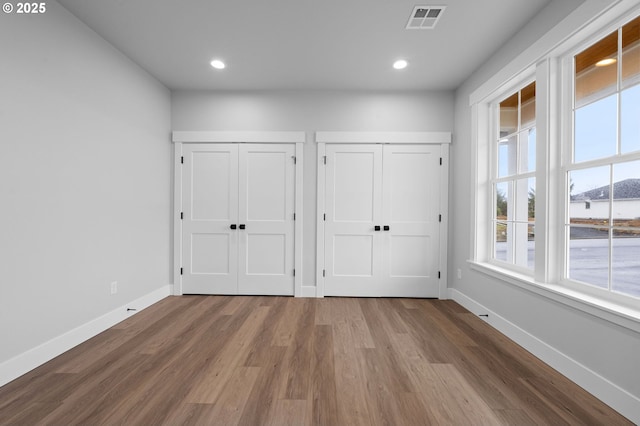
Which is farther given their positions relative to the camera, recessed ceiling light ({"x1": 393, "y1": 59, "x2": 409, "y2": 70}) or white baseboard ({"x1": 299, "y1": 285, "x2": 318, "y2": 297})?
white baseboard ({"x1": 299, "y1": 285, "x2": 318, "y2": 297})

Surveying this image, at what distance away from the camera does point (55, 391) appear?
5.84 ft

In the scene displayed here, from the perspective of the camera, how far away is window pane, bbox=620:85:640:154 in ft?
5.55

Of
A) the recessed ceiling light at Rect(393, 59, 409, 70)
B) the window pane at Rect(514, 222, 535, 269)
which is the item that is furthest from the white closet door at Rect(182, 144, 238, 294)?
the window pane at Rect(514, 222, 535, 269)

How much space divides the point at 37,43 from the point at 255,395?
286 cm

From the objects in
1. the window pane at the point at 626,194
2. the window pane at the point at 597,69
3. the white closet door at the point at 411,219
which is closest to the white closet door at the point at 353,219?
the white closet door at the point at 411,219

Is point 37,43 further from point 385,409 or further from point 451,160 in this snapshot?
point 451,160

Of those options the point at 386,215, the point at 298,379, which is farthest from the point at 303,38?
the point at 298,379

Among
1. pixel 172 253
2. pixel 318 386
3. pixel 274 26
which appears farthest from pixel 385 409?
pixel 172 253

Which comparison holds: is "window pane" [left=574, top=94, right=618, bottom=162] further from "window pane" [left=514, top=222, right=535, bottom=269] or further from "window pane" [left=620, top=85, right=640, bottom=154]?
"window pane" [left=514, top=222, right=535, bottom=269]

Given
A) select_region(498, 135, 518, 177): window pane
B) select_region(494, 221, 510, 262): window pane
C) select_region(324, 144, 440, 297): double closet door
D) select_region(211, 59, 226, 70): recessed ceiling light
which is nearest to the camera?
select_region(498, 135, 518, 177): window pane

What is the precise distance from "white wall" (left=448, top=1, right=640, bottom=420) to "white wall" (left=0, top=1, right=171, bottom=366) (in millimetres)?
3725

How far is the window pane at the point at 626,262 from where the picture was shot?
171 cm

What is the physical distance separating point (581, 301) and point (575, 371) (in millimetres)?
480

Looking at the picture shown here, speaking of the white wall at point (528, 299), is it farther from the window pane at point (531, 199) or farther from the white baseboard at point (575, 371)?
the window pane at point (531, 199)
